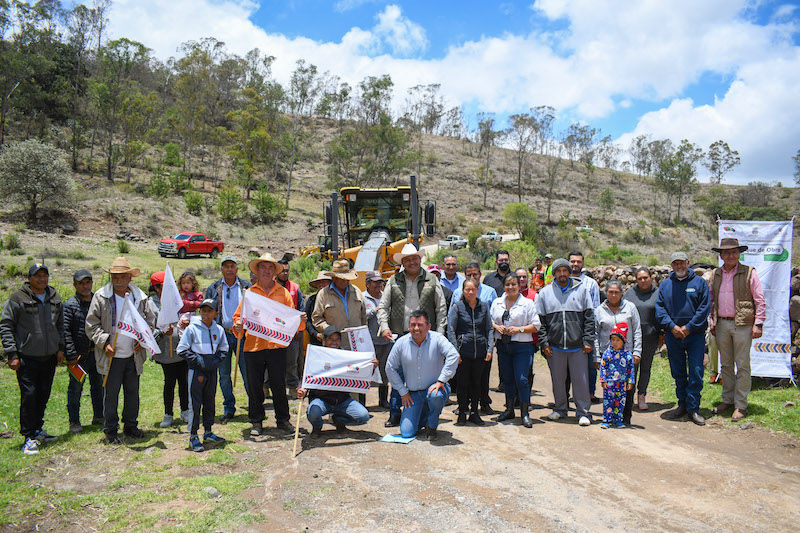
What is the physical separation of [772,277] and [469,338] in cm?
483

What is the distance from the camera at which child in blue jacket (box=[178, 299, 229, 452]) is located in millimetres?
5645

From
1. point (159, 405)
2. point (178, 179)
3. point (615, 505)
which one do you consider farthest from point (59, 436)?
point (178, 179)

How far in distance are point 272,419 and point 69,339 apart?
8.19ft

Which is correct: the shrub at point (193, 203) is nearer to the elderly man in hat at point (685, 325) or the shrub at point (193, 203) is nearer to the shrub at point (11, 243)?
the shrub at point (11, 243)

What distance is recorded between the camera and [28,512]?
13.4 ft

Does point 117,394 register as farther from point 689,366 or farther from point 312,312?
point 689,366

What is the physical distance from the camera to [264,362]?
6066 millimetres

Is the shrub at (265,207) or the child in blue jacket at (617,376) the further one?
the shrub at (265,207)

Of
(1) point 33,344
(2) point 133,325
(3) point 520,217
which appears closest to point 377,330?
(2) point 133,325

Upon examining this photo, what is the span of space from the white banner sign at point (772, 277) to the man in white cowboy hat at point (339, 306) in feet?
17.6

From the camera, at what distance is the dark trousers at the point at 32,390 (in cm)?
548

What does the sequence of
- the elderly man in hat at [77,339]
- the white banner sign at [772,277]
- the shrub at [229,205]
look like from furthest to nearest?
the shrub at [229,205], the white banner sign at [772,277], the elderly man in hat at [77,339]

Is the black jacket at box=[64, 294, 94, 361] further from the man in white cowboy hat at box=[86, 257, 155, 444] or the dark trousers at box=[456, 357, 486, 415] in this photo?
the dark trousers at box=[456, 357, 486, 415]

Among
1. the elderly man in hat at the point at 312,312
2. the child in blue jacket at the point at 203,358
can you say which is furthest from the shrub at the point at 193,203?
the child in blue jacket at the point at 203,358
